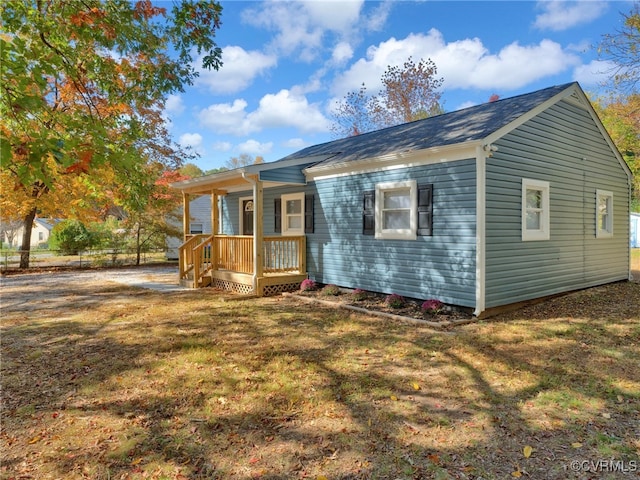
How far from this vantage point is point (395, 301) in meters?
7.44

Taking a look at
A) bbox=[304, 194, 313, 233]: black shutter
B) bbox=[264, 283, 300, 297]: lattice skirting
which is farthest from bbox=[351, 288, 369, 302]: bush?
bbox=[304, 194, 313, 233]: black shutter

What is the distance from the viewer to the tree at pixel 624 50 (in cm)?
1142

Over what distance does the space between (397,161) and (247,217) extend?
5574 mm

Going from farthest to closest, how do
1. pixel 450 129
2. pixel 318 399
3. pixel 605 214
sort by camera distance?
pixel 605 214 → pixel 450 129 → pixel 318 399

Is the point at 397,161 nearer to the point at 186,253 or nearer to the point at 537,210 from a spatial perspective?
the point at 537,210

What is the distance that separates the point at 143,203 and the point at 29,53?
2.43 m

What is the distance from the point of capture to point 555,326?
20.0 ft

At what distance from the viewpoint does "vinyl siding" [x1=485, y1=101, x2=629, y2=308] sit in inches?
272

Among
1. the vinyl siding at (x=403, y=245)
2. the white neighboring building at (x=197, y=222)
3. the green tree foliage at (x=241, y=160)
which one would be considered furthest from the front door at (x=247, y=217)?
the green tree foliage at (x=241, y=160)

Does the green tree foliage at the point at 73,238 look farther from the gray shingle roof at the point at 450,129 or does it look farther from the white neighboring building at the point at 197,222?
the gray shingle roof at the point at 450,129

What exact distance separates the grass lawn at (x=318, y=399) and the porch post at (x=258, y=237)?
243 centimetres

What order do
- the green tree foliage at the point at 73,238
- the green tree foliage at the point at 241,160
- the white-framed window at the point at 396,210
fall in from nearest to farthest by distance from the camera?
the white-framed window at the point at 396,210 → the green tree foliage at the point at 73,238 → the green tree foliage at the point at 241,160

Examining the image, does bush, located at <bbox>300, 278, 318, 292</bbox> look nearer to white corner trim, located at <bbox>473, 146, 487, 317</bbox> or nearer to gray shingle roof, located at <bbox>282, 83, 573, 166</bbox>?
gray shingle roof, located at <bbox>282, 83, 573, 166</bbox>

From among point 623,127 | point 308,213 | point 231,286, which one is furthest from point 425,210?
point 623,127
